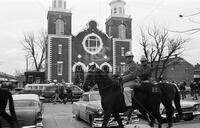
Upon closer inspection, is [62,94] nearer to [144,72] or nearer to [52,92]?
[52,92]

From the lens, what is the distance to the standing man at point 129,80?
8.56 m

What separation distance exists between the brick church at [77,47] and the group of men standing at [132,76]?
4067 cm

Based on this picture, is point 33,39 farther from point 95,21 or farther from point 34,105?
point 34,105

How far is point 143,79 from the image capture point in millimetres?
8398

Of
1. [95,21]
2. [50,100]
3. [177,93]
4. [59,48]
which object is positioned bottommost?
[50,100]

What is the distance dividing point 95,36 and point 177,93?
4586 centimetres

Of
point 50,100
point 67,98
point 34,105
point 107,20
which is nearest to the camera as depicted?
point 34,105

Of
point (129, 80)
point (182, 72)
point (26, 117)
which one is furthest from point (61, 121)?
point (182, 72)

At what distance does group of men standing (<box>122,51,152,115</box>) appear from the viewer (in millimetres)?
8423

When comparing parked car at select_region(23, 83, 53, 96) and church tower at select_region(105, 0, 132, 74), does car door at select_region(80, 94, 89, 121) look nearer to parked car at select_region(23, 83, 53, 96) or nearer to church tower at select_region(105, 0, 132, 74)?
parked car at select_region(23, 83, 53, 96)

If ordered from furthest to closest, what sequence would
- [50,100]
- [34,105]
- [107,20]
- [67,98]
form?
[107,20] → [50,100] → [67,98] → [34,105]

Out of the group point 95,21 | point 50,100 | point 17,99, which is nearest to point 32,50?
point 95,21

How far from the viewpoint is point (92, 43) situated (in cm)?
5425

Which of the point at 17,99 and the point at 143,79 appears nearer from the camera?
the point at 143,79
